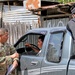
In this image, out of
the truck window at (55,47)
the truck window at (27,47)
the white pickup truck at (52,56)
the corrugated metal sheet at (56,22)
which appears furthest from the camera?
the corrugated metal sheet at (56,22)

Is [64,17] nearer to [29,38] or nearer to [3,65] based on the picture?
[29,38]

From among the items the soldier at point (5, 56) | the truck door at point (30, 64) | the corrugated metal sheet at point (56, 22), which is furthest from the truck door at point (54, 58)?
the corrugated metal sheet at point (56, 22)

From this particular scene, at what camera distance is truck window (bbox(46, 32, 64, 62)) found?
559cm

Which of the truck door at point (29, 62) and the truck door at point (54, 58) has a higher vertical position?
the truck door at point (54, 58)

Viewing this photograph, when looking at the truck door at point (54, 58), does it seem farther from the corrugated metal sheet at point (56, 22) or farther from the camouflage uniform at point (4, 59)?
the corrugated metal sheet at point (56, 22)

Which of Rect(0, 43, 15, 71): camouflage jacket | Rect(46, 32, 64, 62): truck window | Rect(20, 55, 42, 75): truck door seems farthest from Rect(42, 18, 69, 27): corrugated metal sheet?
Rect(0, 43, 15, 71): camouflage jacket

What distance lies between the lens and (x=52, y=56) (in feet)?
18.7

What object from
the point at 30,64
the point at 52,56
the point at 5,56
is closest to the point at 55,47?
the point at 52,56

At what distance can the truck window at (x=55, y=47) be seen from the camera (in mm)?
5594

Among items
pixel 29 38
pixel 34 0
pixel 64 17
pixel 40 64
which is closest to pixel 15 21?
pixel 34 0

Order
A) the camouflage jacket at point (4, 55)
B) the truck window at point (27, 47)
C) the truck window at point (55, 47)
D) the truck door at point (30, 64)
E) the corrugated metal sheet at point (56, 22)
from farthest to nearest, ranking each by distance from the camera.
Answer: the corrugated metal sheet at point (56, 22), the truck window at point (27, 47), the truck door at point (30, 64), the truck window at point (55, 47), the camouflage jacket at point (4, 55)

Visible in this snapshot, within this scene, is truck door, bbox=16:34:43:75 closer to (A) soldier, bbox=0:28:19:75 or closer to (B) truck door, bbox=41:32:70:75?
(B) truck door, bbox=41:32:70:75

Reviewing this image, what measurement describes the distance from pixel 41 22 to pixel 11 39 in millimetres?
1534

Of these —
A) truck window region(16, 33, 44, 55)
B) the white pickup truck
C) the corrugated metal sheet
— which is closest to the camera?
the white pickup truck
